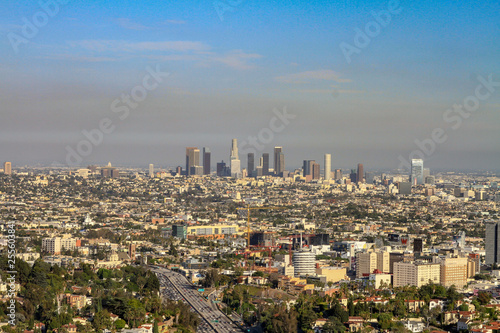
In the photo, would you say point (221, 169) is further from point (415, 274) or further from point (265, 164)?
point (415, 274)

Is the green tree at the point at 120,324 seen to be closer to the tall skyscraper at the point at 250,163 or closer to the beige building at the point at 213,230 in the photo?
the beige building at the point at 213,230

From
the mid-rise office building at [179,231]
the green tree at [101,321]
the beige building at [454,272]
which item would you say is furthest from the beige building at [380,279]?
the mid-rise office building at [179,231]

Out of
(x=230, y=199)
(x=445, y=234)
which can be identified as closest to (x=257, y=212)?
(x=230, y=199)

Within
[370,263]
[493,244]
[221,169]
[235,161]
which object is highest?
[235,161]

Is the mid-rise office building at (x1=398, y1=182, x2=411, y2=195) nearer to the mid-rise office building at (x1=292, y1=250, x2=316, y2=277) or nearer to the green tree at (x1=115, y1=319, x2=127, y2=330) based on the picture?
the mid-rise office building at (x1=292, y1=250, x2=316, y2=277)

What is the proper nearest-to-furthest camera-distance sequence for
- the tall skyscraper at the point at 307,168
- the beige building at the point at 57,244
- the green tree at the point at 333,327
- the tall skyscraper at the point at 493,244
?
the green tree at the point at 333,327 → the tall skyscraper at the point at 493,244 → the beige building at the point at 57,244 → the tall skyscraper at the point at 307,168

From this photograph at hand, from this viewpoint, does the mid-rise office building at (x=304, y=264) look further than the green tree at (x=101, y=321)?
Yes

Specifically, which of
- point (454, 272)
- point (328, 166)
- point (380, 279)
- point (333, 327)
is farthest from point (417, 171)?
point (333, 327)
